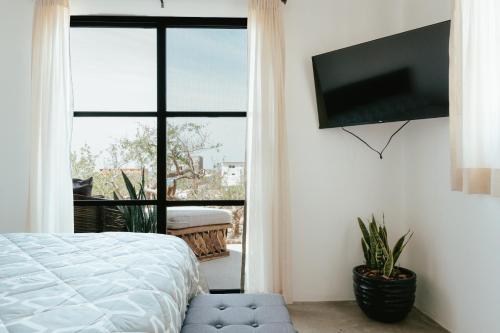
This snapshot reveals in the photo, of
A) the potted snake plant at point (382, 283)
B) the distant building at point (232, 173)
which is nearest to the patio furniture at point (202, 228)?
the distant building at point (232, 173)

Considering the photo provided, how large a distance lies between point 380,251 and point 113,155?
7.78 ft

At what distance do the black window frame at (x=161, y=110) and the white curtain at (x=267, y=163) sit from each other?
286mm

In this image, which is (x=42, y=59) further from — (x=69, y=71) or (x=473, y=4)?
(x=473, y=4)

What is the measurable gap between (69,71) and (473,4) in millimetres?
2881

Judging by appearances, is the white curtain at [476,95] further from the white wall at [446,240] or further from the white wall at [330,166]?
the white wall at [330,166]

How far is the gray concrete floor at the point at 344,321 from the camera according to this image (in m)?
2.36

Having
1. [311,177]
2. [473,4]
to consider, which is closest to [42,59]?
[311,177]

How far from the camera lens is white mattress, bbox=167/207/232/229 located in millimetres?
2980

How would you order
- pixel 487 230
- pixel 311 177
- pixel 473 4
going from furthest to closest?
pixel 311 177 < pixel 487 230 < pixel 473 4

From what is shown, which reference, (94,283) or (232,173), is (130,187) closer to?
(232,173)

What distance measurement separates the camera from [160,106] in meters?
2.94

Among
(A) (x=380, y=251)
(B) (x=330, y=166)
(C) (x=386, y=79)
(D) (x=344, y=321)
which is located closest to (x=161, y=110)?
(B) (x=330, y=166)

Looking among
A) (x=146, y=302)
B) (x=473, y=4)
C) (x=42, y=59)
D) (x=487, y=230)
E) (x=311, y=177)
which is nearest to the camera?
(x=146, y=302)

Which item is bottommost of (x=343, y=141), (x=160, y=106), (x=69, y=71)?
(x=343, y=141)
